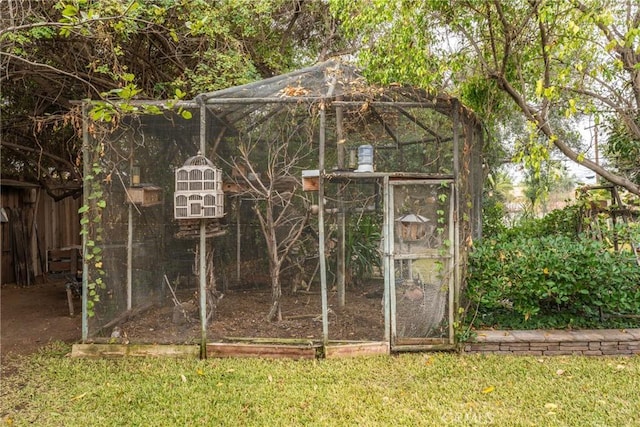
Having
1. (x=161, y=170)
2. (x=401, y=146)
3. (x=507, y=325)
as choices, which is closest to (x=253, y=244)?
(x=161, y=170)

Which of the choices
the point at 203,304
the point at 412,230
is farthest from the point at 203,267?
the point at 412,230

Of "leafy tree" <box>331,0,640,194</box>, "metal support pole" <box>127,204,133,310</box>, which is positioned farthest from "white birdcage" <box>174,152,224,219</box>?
"leafy tree" <box>331,0,640,194</box>

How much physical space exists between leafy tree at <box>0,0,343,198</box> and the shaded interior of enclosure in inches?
31.1

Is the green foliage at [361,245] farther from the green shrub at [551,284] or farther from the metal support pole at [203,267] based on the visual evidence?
the metal support pole at [203,267]

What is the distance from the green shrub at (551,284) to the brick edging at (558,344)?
231mm

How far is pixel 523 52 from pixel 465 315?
287 centimetres

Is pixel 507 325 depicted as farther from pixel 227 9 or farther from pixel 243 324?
pixel 227 9

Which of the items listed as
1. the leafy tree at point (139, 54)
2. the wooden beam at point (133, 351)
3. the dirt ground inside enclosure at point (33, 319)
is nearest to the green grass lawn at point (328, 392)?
the wooden beam at point (133, 351)

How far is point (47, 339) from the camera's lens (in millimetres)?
4859

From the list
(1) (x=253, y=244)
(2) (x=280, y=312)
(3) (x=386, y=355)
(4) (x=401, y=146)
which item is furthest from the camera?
(1) (x=253, y=244)

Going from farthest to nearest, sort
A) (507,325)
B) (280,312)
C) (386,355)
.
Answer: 1. (280,312)
2. (507,325)
3. (386,355)

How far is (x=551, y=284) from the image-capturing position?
4133 millimetres

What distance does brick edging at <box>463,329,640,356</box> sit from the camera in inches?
163

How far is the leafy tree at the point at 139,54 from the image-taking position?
4.97 metres
